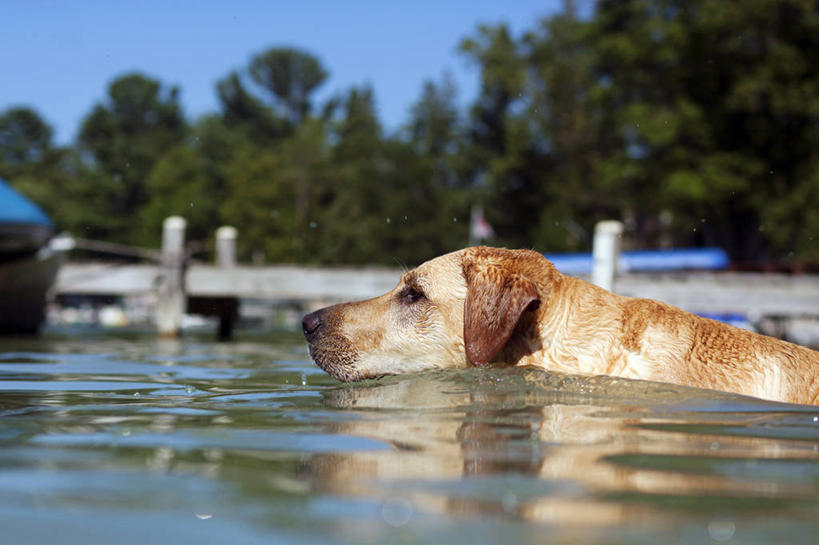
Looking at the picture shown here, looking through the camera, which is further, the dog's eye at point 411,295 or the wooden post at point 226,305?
the wooden post at point 226,305

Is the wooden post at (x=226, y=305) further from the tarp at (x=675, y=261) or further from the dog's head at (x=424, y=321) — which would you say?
the tarp at (x=675, y=261)

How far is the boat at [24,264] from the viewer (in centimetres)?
1505

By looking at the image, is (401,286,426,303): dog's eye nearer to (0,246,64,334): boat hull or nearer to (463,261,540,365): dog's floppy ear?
(463,261,540,365): dog's floppy ear

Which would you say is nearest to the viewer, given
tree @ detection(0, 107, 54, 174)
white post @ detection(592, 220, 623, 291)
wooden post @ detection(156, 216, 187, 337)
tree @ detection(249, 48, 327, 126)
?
white post @ detection(592, 220, 623, 291)

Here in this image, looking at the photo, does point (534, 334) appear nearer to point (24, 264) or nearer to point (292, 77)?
point (24, 264)

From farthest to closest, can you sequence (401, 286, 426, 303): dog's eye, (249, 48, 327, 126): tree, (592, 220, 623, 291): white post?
(249, 48, 327, 126): tree → (592, 220, 623, 291): white post → (401, 286, 426, 303): dog's eye

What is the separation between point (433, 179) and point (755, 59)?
1154 inches

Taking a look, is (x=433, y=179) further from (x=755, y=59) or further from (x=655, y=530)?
(x=655, y=530)

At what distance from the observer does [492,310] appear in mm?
4645

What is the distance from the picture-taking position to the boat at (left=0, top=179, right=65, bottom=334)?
15.1 m

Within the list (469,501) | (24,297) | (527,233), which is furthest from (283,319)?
(469,501)

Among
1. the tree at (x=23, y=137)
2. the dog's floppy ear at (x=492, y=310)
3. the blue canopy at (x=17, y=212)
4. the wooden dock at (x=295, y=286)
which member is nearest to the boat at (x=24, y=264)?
the blue canopy at (x=17, y=212)

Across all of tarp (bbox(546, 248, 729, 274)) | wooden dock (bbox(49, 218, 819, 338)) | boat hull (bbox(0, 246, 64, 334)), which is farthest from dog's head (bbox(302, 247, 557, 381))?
tarp (bbox(546, 248, 729, 274))

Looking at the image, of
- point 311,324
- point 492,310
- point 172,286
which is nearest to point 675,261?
point 172,286
